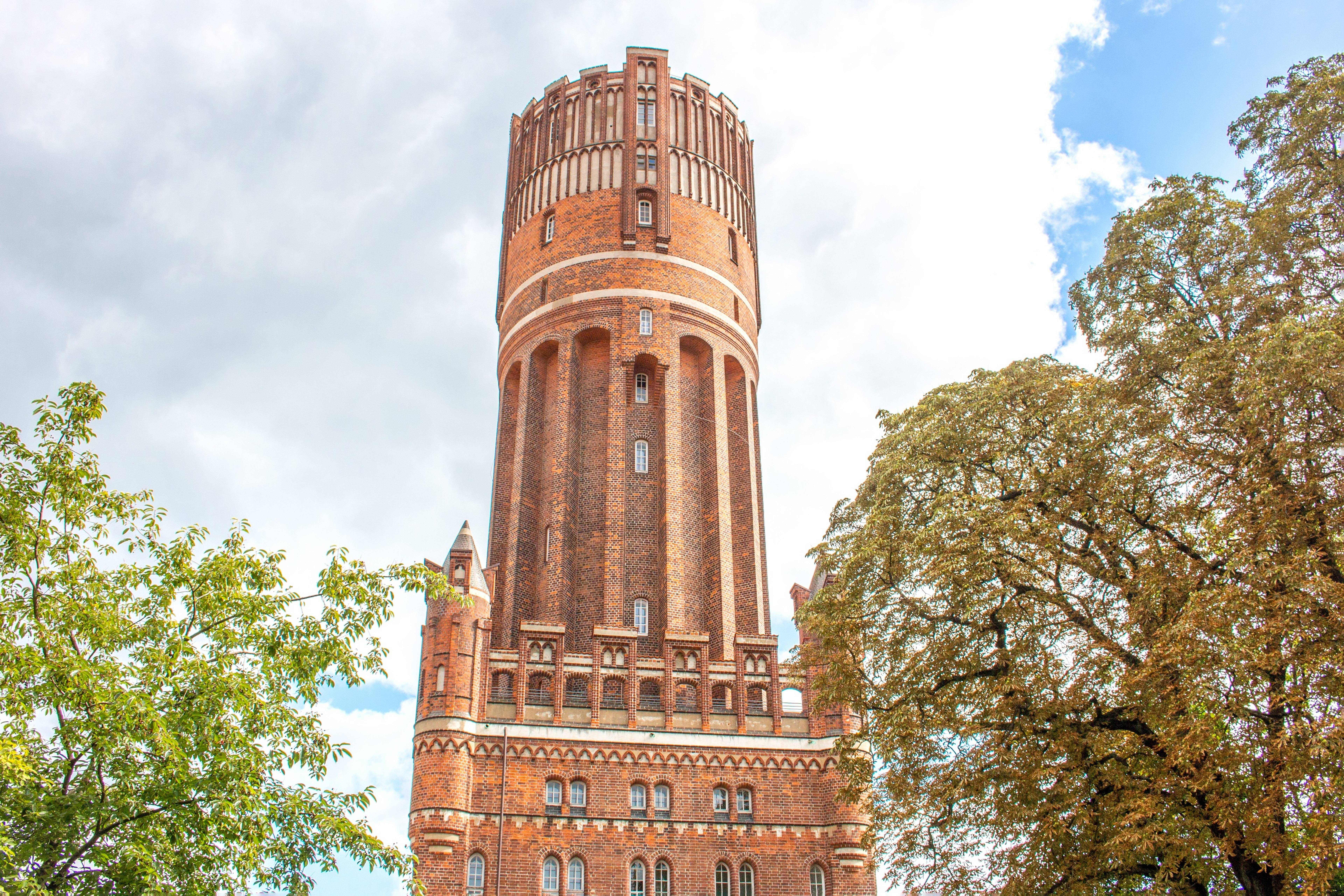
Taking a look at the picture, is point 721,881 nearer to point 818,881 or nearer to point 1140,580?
point 818,881

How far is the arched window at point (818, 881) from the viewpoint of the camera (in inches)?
940

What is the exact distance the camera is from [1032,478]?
17.1m

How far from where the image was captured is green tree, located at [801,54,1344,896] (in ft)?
40.9

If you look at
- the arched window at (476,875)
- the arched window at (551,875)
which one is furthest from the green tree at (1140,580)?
the arched window at (476,875)

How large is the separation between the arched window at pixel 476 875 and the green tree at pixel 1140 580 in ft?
28.4

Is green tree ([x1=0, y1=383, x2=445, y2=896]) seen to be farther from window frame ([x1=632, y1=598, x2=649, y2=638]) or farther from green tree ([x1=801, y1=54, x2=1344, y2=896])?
window frame ([x1=632, y1=598, x2=649, y2=638])

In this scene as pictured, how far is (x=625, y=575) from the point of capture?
2958 cm

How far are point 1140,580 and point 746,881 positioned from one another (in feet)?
42.9

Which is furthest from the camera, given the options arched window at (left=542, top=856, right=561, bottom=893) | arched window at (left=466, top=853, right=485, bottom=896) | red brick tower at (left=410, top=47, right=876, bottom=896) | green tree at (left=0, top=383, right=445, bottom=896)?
red brick tower at (left=410, top=47, right=876, bottom=896)

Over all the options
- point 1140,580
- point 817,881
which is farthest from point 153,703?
point 817,881

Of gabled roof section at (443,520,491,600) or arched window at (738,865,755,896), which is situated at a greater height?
gabled roof section at (443,520,491,600)

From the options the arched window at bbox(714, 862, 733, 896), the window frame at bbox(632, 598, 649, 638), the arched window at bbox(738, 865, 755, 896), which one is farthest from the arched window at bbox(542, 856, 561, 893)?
the window frame at bbox(632, 598, 649, 638)

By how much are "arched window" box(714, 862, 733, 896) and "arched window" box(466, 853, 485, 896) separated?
4993mm

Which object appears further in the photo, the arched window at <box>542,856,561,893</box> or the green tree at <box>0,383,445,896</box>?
the arched window at <box>542,856,561,893</box>
